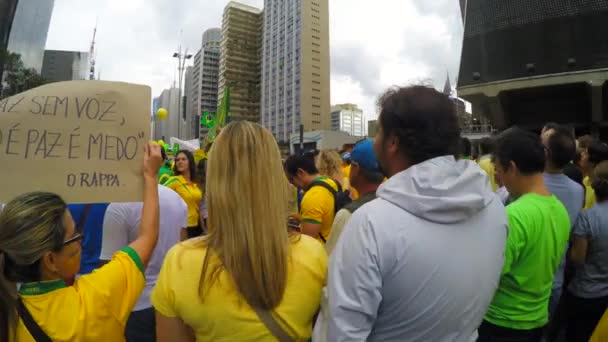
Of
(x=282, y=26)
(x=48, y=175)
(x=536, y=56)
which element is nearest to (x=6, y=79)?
(x=48, y=175)

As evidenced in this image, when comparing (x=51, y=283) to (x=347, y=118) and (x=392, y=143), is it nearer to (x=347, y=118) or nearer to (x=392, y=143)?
(x=392, y=143)

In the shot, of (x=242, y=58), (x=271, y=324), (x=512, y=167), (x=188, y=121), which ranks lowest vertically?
(x=271, y=324)

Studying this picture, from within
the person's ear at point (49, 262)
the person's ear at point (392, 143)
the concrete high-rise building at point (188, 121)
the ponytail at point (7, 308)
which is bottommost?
the ponytail at point (7, 308)

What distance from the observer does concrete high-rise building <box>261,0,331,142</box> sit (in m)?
102

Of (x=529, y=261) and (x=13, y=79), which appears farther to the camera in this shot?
(x=13, y=79)

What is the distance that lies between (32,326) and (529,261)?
7.26ft

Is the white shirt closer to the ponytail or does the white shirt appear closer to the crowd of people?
the crowd of people

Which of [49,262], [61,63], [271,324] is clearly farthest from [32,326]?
[61,63]

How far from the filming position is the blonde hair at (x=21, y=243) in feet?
3.89

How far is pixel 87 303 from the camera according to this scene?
4.29ft

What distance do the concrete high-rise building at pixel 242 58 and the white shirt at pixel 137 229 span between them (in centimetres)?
9282

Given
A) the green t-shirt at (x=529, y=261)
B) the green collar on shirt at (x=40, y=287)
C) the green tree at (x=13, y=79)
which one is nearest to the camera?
the green collar on shirt at (x=40, y=287)

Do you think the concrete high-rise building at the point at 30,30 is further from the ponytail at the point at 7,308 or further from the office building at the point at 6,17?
the ponytail at the point at 7,308

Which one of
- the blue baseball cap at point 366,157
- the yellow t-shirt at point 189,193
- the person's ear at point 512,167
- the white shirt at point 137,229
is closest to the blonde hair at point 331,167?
the yellow t-shirt at point 189,193
